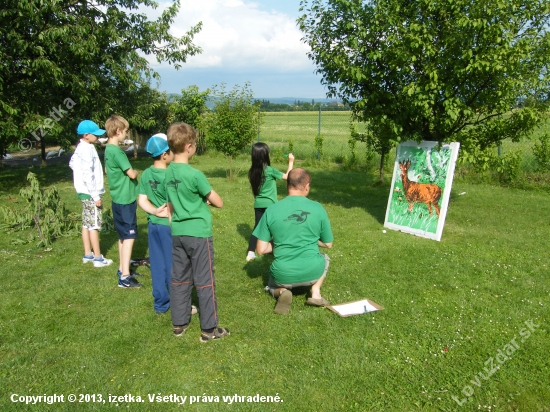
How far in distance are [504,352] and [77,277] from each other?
4819 mm

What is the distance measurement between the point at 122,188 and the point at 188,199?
1.63 meters

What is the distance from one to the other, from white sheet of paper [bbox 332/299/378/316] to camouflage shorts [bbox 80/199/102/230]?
3204mm

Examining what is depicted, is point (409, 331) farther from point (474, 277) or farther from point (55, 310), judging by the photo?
point (55, 310)

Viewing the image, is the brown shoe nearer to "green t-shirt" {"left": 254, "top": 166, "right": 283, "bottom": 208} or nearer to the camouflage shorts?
"green t-shirt" {"left": 254, "top": 166, "right": 283, "bottom": 208}

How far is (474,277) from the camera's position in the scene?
206 inches

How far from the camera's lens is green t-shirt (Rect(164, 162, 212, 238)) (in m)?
3.53

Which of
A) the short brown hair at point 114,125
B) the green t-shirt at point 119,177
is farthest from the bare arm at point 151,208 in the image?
the short brown hair at point 114,125

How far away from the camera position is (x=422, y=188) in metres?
7.16

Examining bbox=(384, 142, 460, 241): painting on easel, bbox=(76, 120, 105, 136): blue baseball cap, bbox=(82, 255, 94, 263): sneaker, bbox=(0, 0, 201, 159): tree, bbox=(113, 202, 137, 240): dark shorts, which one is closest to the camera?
bbox=(113, 202, 137, 240): dark shorts

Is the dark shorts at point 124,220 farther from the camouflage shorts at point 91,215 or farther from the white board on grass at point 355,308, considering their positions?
the white board on grass at point 355,308

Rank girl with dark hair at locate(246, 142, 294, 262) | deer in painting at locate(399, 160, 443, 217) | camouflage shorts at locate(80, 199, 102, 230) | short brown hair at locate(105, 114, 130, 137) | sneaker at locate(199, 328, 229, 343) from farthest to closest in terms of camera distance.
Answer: deer in painting at locate(399, 160, 443, 217)
girl with dark hair at locate(246, 142, 294, 262)
camouflage shorts at locate(80, 199, 102, 230)
short brown hair at locate(105, 114, 130, 137)
sneaker at locate(199, 328, 229, 343)

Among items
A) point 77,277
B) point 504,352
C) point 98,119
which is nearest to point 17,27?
point 98,119

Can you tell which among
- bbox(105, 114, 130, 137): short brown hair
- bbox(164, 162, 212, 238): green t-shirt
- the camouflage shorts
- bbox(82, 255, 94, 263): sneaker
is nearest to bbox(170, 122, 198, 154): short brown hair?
bbox(164, 162, 212, 238): green t-shirt

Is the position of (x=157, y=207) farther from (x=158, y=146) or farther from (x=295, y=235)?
(x=295, y=235)
